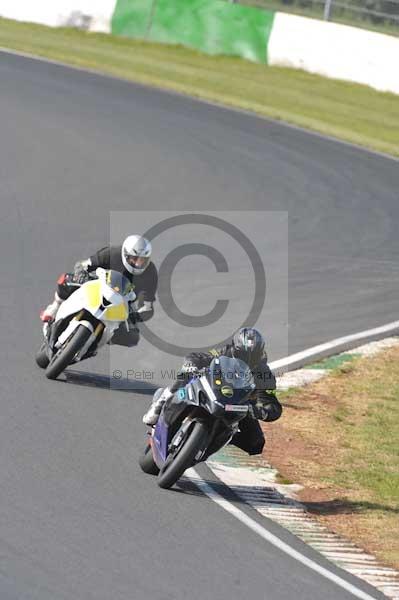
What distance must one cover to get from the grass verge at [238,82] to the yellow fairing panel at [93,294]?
14.1m

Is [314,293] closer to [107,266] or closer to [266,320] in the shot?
[266,320]

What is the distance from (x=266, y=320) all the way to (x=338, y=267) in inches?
109

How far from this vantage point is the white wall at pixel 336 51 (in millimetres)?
28625

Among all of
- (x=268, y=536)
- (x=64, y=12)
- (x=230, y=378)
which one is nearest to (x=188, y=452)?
(x=230, y=378)

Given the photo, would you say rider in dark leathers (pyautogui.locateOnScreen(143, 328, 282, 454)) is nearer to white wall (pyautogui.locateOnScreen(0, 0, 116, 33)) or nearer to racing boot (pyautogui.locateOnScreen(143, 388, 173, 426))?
racing boot (pyautogui.locateOnScreen(143, 388, 173, 426))

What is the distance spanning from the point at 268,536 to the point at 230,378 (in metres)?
1.15

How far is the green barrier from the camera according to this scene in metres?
31.4

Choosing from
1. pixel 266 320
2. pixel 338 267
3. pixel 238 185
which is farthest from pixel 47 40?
pixel 266 320

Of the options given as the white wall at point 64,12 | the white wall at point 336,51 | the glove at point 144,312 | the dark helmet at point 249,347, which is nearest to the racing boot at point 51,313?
the glove at point 144,312

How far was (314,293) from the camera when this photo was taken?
1603 cm

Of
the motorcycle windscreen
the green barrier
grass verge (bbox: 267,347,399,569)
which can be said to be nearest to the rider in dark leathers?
the motorcycle windscreen

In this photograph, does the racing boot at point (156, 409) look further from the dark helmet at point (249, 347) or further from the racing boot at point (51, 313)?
the racing boot at point (51, 313)

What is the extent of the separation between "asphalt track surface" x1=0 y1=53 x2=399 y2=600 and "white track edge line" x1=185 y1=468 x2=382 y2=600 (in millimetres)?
109

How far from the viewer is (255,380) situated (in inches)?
361
